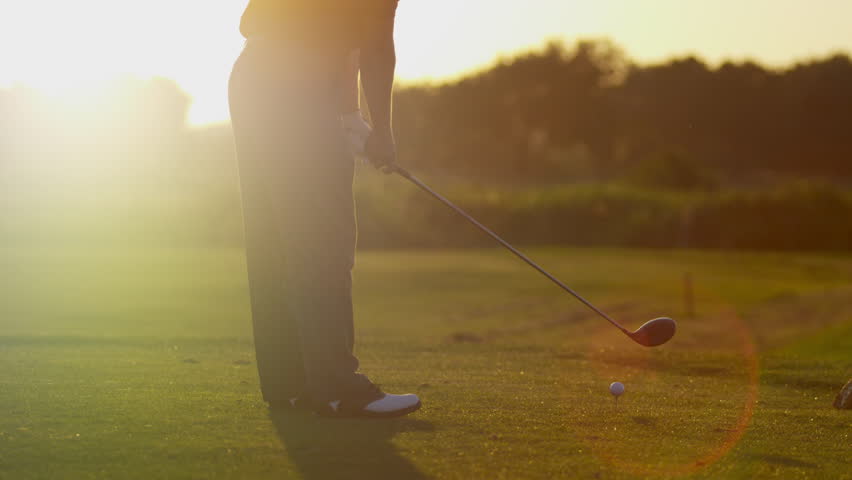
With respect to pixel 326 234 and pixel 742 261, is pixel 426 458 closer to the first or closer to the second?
pixel 326 234

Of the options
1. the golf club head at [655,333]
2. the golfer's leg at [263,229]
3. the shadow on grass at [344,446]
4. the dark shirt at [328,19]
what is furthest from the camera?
the golf club head at [655,333]

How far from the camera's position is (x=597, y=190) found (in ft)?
159

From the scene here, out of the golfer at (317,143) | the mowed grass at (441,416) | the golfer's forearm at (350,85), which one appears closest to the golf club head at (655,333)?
the mowed grass at (441,416)

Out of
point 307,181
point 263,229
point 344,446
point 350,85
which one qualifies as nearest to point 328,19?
point 350,85

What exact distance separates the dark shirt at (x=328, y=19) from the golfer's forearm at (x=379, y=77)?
2.4 inches

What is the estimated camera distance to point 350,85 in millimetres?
4641

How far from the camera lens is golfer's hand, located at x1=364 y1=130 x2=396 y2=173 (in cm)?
464

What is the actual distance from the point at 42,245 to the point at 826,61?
7070cm

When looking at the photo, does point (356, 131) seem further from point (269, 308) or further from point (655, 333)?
point (655, 333)

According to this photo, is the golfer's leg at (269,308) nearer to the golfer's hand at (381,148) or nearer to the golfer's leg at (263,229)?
the golfer's leg at (263,229)

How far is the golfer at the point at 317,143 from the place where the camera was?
4477 mm

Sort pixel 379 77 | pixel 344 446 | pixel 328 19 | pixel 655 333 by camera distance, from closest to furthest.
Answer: pixel 344 446 < pixel 328 19 < pixel 379 77 < pixel 655 333

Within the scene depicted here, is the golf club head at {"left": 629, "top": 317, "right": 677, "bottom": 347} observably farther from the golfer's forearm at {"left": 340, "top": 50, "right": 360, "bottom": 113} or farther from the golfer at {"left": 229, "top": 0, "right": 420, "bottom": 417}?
the golfer's forearm at {"left": 340, "top": 50, "right": 360, "bottom": 113}

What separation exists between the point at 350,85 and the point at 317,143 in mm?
337
